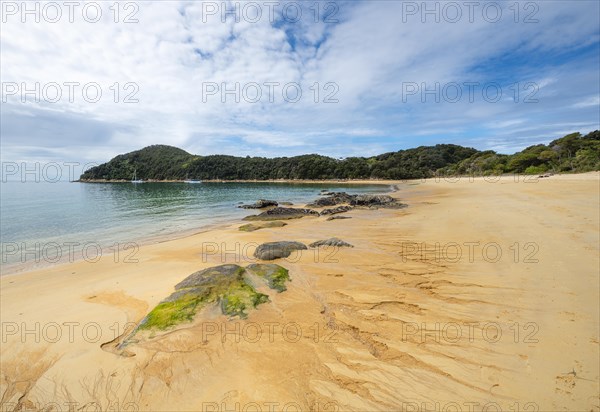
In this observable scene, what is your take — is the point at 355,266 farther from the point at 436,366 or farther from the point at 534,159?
the point at 534,159

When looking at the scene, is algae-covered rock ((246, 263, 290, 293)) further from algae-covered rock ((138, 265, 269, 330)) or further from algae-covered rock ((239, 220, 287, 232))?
algae-covered rock ((239, 220, 287, 232))

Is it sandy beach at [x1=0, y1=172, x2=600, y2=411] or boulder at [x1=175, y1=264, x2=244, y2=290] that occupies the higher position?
boulder at [x1=175, y1=264, x2=244, y2=290]

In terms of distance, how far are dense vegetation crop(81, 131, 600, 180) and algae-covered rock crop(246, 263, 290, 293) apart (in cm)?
5382

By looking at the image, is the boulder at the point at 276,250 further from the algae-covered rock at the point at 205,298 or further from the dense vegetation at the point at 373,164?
the dense vegetation at the point at 373,164

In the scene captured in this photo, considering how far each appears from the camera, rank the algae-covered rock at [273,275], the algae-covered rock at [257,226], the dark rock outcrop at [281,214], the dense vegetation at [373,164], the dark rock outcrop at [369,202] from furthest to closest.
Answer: the dense vegetation at [373,164] → the dark rock outcrop at [369,202] → the dark rock outcrop at [281,214] → the algae-covered rock at [257,226] → the algae-covered rock at [273,275]

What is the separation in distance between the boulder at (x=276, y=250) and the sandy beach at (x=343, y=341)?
154 centimetres

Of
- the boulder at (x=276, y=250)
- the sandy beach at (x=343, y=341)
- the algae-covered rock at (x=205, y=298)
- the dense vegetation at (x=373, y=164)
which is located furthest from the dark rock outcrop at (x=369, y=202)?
the dense vegetation at (x=373, y=164)

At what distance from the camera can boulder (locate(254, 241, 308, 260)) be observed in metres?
9.83

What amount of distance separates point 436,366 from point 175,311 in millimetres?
4525

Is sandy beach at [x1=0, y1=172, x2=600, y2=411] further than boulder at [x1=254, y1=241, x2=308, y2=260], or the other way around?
boulder at [x1=254, y1=241, x2=308, y2=260]

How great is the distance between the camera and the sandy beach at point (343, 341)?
3.60 metres

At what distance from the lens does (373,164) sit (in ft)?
361

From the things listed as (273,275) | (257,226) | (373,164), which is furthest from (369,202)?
(373,164)

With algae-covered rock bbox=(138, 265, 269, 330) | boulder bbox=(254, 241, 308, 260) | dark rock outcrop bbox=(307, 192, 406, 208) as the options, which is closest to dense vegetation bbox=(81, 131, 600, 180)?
dark rock outcrop bbox=(307, 192, 406, 208)
